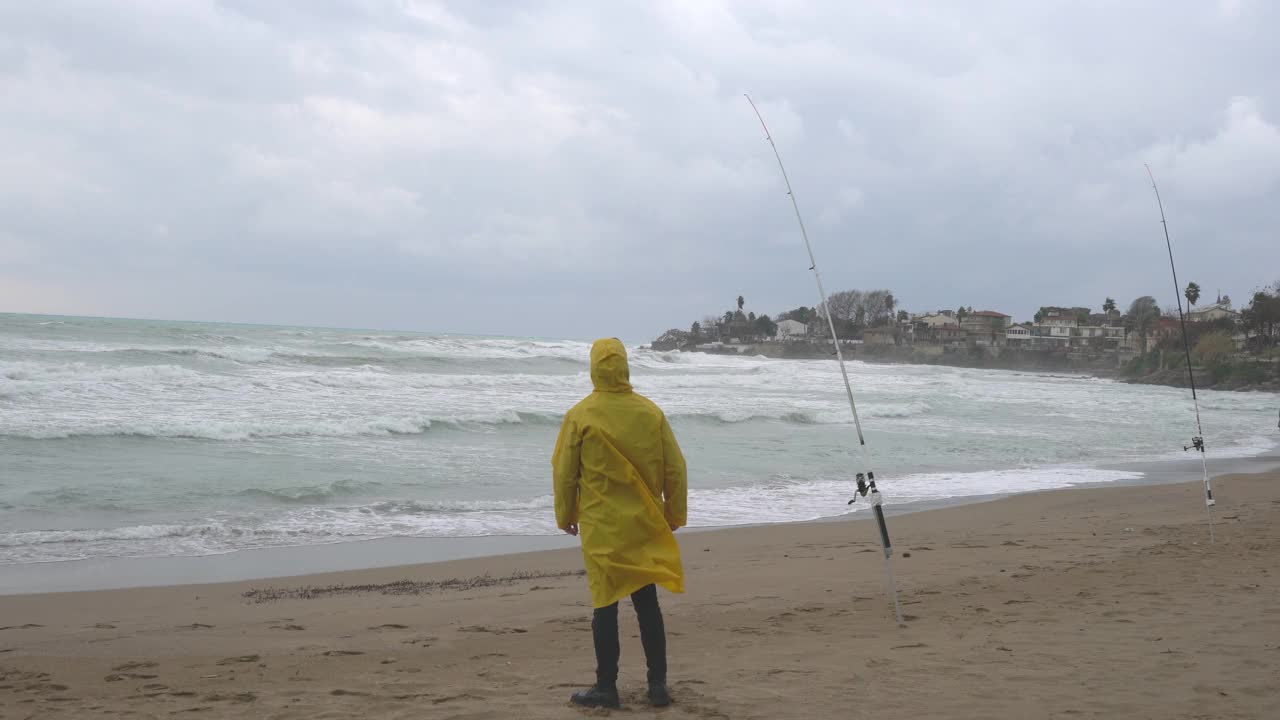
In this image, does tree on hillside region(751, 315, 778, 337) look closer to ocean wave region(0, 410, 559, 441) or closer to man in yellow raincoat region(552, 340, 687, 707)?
ocean wave region(0, 410, 559, 441)

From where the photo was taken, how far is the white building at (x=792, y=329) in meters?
124

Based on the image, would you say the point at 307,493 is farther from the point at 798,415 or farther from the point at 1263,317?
the point at 1263,317

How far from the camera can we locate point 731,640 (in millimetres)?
4797

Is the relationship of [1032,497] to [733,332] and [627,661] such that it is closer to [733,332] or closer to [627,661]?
[627,661]

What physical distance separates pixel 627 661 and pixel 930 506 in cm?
753

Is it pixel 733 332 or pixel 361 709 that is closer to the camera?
pixel 361 709

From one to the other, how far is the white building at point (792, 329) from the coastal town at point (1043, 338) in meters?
0.14

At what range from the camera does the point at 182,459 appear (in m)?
11.8

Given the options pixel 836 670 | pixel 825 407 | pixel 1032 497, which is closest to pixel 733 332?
pixel 825 407

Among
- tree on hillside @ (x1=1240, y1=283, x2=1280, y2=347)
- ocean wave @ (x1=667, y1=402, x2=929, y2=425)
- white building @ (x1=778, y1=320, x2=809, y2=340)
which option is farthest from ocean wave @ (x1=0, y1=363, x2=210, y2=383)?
white building @ (x1=778, y1=320, x2=809, y2=340)

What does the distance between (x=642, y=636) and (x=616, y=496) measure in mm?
591

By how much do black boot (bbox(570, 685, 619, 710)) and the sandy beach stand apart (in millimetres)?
117

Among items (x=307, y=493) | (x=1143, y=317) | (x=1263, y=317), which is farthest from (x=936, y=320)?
(x=307, y=493)

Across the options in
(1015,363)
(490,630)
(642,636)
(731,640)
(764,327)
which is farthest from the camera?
(764,327)
